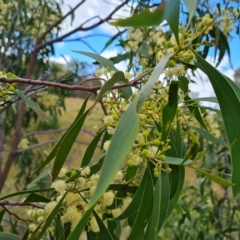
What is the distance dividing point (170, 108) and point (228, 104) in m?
0.10

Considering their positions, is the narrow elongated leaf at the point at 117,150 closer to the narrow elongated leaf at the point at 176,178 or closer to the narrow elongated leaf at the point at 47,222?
the narrow elongated leaf at the point at 47,222

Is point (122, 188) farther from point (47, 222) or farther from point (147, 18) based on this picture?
point (147, 18)

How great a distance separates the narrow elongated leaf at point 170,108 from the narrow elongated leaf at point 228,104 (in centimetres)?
9

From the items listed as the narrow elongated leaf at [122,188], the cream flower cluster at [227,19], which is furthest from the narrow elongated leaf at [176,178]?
the cream flower cluster at [227,19]

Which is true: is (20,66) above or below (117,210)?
above

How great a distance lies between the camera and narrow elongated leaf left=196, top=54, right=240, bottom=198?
52 centimetres

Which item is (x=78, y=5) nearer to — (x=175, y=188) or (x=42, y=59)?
(x=42, y=59)

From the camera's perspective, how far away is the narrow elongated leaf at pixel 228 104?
Answer: 0.52m

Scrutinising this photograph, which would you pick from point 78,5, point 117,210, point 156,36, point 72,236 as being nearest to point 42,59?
point 78,5

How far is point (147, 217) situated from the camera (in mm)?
550

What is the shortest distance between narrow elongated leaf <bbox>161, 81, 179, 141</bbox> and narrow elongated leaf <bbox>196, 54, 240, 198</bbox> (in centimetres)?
9

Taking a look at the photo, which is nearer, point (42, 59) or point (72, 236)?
point (72, 236)

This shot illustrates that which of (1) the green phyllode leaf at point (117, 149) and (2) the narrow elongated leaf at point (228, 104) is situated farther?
(2) the narrow elongated leaf at point (228, 104)

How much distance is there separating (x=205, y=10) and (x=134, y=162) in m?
1.47
